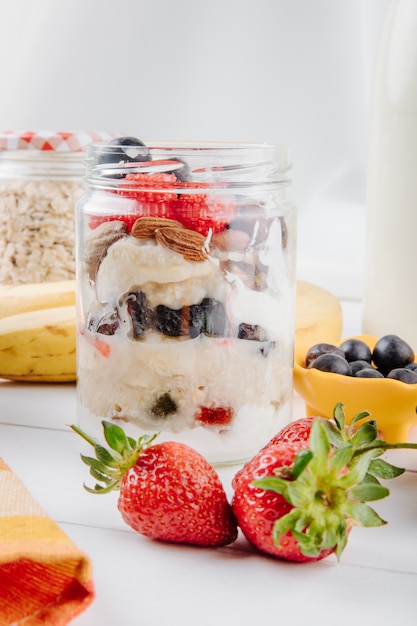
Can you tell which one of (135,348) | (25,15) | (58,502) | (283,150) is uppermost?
(25,15)

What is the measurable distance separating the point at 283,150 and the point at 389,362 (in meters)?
0.24

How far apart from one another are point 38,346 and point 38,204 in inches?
10.4

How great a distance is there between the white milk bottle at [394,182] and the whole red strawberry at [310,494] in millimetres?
539

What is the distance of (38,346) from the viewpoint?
39.6 inches

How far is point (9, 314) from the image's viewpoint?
1.04 m

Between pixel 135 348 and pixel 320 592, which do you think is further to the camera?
pixel 135 348

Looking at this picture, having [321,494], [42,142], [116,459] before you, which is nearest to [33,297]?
[42,142]

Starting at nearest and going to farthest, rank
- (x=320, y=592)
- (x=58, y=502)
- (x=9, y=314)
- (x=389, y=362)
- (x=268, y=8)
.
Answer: (x=320, y=592)
(x=58, y=502)
(x=389, y=362)
(x=9, y=314)
(x=268, y=8)

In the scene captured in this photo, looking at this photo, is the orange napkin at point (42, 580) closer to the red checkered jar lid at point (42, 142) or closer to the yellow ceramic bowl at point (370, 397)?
the yellow ceramic bowl at point (370, 397)

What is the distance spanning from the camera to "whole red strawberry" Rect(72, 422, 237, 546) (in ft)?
1.98

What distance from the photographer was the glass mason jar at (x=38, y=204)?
1192 millimetres

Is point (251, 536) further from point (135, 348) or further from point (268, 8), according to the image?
point (268, 8)

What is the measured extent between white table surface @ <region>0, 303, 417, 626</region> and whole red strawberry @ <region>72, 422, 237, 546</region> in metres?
0.02

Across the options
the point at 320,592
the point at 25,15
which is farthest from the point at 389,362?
the point at 25,15
